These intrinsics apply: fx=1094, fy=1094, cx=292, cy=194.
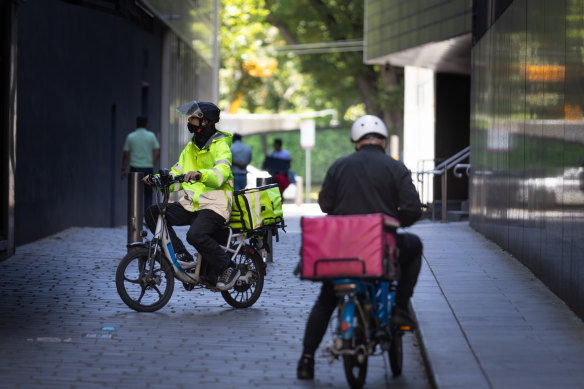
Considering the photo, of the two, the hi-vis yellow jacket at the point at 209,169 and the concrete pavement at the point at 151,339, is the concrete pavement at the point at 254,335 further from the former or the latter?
the hi-vis yellow jacket at the point at 209,169

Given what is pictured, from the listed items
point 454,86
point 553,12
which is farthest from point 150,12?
point 553,12

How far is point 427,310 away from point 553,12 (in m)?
3.42

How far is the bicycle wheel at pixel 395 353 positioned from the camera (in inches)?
252

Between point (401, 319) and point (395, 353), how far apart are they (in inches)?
11.4

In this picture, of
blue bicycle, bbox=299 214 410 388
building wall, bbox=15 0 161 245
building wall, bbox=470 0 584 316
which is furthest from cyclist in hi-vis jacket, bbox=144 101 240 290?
building wall, bbox=15 0 161 245

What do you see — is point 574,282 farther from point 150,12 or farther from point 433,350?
point 150,12

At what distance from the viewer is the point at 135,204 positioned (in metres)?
13.1

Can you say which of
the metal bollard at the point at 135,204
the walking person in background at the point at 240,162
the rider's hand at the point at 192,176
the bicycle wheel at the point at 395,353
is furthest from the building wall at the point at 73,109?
the bicycle wheel at the point at 395,353

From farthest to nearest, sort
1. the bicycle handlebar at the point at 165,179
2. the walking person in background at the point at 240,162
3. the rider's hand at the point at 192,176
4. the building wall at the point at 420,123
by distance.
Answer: the building wall at the point at 420,123, the walking person in background at the point at 240,162, the bicycle handlebar at the point at 165,179, the rider's hand at the point at 192,176

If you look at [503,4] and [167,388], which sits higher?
[503,4]

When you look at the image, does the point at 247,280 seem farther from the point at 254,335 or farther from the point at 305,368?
the point at 305,368

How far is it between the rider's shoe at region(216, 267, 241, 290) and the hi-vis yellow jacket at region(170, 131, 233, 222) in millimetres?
432

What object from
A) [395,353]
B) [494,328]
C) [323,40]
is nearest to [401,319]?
[395,353]

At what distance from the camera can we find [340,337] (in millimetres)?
5883
